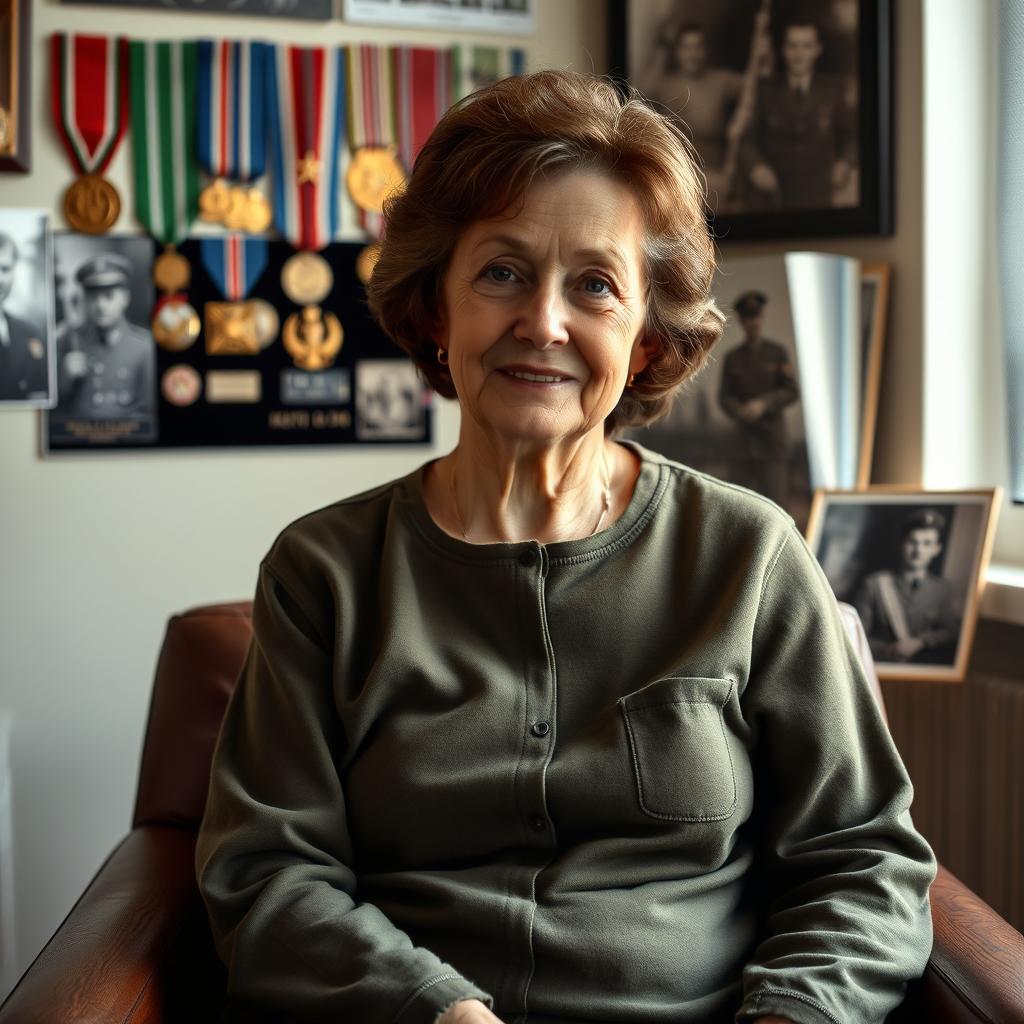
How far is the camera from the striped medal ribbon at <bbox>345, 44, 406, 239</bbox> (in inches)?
95.3

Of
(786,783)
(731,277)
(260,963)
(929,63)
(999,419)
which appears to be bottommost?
(260,963)

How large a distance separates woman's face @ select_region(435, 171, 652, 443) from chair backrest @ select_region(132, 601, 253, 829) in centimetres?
58

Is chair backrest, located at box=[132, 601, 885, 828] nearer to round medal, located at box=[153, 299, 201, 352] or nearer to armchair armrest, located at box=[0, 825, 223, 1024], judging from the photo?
armchair armrest, located at box=[0, 825, 223, 1024]

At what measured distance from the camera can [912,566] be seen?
2061 millimetres

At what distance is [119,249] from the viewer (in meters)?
2.34

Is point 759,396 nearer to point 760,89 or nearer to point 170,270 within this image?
point 760,89

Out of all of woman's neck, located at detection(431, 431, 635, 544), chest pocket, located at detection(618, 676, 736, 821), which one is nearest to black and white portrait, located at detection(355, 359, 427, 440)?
woman's neck, located at detection(431, 431, 635, 544)

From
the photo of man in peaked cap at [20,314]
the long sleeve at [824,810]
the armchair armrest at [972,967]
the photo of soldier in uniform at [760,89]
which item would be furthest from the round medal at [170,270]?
the armchair armrest at [972,967]

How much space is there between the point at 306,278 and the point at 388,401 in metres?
0.30

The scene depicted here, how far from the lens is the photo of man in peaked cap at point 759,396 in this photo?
2.27 m

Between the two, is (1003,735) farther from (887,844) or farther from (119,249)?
(119,249)

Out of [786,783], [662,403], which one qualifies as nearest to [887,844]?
[786,783]

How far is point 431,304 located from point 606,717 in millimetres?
547

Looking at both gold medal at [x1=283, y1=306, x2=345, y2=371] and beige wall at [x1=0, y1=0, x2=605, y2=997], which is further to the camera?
gold medal at [x1=283, y1=306, x2=345, y2=371]
